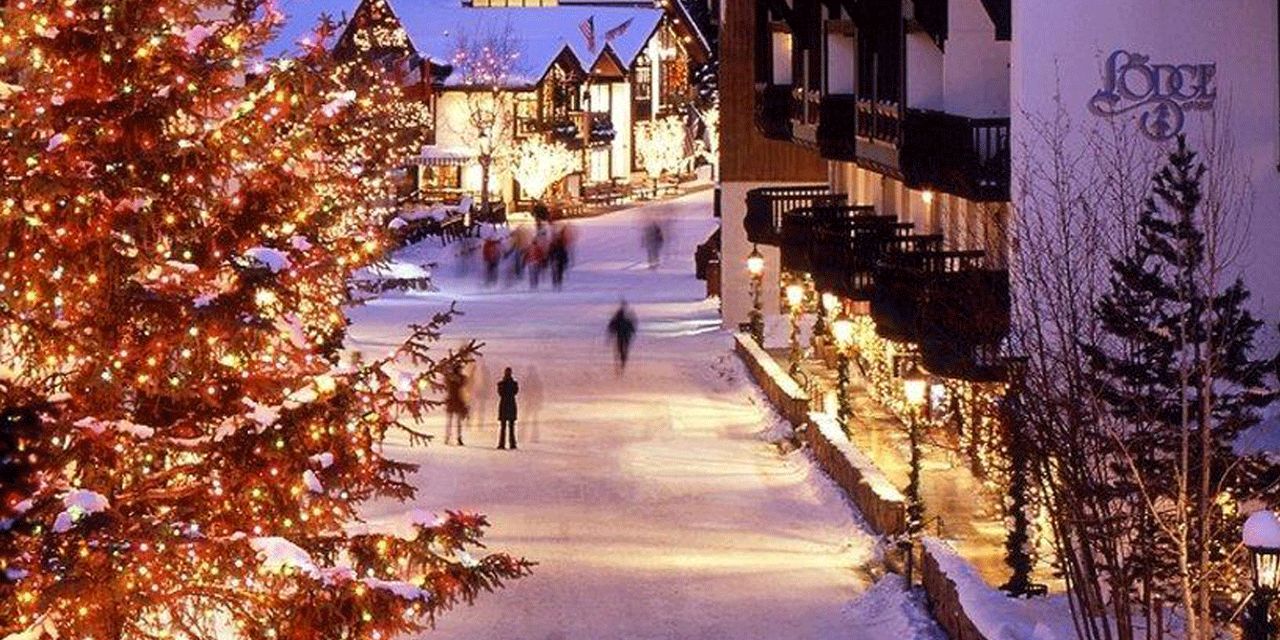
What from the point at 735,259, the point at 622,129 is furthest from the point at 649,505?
the point at 622,129

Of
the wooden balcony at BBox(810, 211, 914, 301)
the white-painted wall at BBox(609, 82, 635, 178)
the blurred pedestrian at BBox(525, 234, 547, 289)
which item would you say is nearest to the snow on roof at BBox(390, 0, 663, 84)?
the white-painted wall at BBox(609, 82, 635, 178)

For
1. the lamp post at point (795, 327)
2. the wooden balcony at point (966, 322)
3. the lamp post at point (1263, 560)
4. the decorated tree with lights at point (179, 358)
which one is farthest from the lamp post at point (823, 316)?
the decorated tree with lights at point (179, 358)

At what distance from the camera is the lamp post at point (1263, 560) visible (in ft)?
43.0

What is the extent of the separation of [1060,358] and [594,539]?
9744mm

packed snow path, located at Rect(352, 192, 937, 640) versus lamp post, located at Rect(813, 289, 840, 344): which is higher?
lamp post, located at Rect(813, 289, 840, 344)

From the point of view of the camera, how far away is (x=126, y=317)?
1190 centimetres

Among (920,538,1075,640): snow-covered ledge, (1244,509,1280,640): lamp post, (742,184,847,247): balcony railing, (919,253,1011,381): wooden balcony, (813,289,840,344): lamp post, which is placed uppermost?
(742,184,847,247): balcony railing

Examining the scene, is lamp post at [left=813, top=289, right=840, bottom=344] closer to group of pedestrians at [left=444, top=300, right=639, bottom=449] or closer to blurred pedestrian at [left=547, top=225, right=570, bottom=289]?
group of pedestrians at [left=444, top=300, right=639, bottom=449]

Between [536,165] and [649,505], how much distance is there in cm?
5936

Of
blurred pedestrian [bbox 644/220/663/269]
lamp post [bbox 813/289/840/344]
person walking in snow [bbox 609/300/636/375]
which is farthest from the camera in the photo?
blurred pedestrian [bbox 644/220/663/269]

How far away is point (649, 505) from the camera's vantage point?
2739cm

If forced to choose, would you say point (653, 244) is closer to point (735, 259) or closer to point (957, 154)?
point (735, 259)

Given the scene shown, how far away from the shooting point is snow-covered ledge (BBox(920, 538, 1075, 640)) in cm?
1773

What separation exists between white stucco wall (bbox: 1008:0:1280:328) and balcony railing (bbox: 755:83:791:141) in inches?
835
